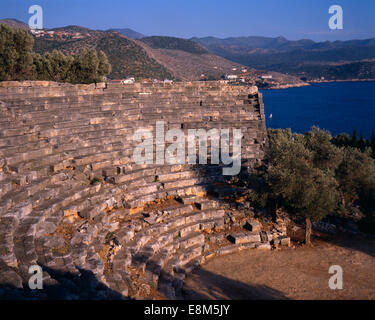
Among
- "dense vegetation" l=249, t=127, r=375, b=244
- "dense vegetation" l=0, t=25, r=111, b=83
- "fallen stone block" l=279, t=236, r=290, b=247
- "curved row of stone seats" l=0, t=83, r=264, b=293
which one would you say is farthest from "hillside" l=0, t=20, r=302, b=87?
"fallen stone block" l=279, t=236, r=290, b=247

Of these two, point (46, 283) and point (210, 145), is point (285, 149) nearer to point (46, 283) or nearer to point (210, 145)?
point (210, 145)

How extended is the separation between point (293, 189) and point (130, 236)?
5731 mm

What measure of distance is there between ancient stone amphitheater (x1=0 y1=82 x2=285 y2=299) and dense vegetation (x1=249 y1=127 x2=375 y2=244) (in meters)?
1.18

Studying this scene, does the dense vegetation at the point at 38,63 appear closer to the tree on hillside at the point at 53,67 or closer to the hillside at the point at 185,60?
the tree on hillside at the point at 53,67

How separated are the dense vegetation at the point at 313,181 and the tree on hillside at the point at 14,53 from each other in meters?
18.6

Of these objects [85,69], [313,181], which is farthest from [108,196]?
[85,69]

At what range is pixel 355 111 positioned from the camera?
89.4 meters

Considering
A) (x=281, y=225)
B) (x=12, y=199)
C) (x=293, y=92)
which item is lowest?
(x=281, y=225)

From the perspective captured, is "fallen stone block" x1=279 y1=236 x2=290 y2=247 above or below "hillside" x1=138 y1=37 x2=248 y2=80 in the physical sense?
below

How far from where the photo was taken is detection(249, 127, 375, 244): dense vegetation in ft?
39.1

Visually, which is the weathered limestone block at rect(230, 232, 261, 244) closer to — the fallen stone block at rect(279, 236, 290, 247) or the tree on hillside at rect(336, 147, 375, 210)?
the fallen stone block at rect(279, 236, 290, 247)

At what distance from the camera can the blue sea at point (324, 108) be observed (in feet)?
239

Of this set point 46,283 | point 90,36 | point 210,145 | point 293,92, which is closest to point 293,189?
point 210,145

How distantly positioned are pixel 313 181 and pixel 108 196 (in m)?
7.05
